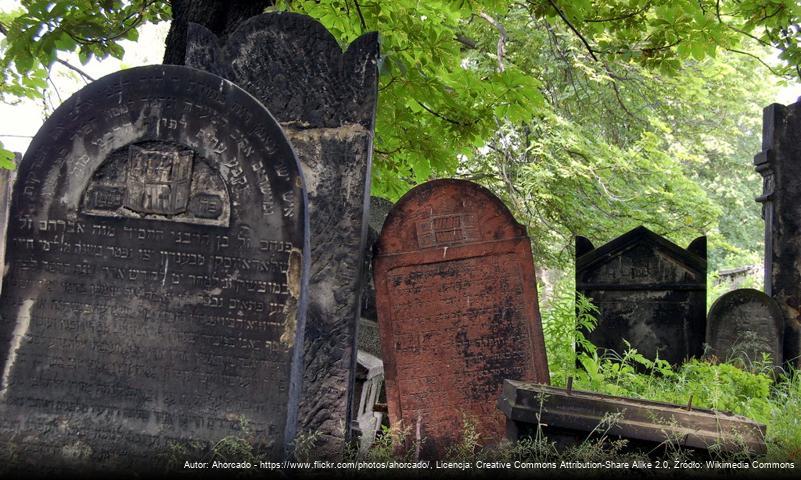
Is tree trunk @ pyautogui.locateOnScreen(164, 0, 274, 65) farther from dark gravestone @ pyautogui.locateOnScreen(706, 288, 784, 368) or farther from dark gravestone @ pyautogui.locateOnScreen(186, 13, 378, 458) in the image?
dark gravestone @ pyautogui.locateOnScreen(706, 288, 784, 368)

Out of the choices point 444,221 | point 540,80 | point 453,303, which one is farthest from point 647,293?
point 540,80

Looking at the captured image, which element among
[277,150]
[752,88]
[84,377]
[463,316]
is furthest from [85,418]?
[752,88]

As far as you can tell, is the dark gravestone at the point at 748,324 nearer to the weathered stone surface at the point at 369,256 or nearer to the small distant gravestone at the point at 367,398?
the weathered stone surface at the point at 369,256

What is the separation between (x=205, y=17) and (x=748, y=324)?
5.75 metres

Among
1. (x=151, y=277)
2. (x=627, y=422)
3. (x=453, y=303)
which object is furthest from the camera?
(x=453, y=303)

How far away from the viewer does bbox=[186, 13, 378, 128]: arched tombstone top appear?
5.01m

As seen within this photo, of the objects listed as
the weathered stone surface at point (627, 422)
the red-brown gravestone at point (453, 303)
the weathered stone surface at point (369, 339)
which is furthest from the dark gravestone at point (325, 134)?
the weathered stone surface at point (369, 339)

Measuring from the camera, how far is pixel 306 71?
506 centimetres

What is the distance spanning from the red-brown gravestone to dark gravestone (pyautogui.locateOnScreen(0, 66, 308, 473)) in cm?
163

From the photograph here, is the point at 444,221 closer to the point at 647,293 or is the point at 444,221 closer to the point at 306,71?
the point at 306,71

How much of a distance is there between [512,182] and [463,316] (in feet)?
20.3

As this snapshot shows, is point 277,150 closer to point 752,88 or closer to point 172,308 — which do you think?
point 172,308

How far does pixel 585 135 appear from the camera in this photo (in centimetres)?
1184

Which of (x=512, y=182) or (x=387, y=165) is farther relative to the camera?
(x=512, y=182)
